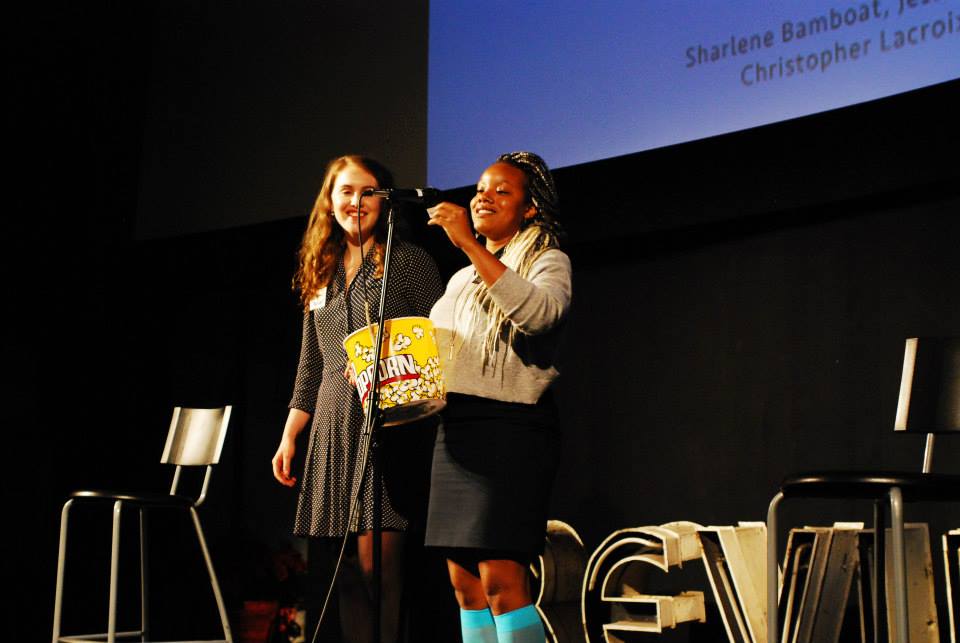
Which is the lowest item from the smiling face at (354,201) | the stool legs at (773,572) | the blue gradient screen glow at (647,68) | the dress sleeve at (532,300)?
the stool legs at (773,572)

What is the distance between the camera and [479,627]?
2.02m

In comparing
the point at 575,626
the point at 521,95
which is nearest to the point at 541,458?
the point at 575,626

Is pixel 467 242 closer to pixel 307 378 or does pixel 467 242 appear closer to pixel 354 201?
pixel 354 201

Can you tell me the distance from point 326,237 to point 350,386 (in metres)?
0.41

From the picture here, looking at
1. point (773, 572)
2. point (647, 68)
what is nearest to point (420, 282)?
point (773, 572)

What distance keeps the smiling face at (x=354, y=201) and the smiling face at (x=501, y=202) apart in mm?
360

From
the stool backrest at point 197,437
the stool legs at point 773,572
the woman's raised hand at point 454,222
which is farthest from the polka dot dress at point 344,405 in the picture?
the stool backrest at point 197,437

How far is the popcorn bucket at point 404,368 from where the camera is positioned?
1935mm

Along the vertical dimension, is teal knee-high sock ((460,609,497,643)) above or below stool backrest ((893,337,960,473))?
below

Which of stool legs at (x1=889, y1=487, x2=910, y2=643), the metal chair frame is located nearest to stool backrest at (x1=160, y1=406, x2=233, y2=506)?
the metal chair frame

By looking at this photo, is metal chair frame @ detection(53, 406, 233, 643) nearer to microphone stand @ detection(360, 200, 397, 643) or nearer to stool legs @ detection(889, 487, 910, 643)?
microphone stand @ detection(360, 200, 397, 643)

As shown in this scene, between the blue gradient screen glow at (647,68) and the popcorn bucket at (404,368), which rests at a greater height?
the blue gradient screen glow at (647,68)

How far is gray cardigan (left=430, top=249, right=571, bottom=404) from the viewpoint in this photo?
1882mm

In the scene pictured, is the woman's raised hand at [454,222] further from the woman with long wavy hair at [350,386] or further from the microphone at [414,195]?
the woman with long wavy hair at [350,386]
